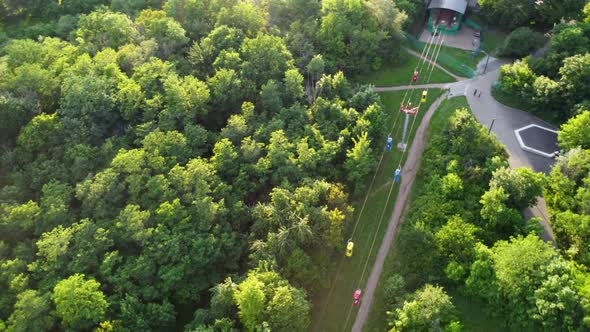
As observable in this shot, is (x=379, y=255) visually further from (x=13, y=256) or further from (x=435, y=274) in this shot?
(x=13, y=256)

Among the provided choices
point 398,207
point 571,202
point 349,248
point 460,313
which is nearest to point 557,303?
point 460,313

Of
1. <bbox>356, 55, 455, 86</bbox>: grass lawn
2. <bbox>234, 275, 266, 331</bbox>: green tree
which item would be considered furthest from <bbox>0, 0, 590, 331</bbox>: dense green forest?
<bbox>356, 55, 455, 86</bbox>: grass lawn

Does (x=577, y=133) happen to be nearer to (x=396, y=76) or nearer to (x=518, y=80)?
(x=518, y=80)

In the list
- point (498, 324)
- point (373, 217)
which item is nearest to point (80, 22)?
point (373, 217)

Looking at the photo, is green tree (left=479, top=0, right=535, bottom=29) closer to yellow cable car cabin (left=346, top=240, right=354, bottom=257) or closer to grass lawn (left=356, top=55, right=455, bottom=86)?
grass lawn (left=356, top=55, right=455, bottom=86)

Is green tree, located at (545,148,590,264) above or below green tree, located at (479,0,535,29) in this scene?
below

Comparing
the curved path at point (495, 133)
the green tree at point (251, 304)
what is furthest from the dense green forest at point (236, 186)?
the curved path at point (495, 133)
